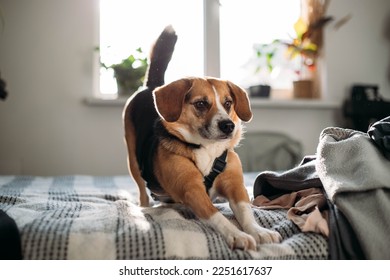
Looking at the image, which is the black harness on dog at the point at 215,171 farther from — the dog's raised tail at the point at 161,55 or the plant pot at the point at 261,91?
the plant pot at the point at 261,91

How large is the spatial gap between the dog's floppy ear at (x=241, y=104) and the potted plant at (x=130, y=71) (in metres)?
1.28

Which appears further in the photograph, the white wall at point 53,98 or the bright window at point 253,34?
the bright window at point 253,34

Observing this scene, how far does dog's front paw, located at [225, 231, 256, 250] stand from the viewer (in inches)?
26.9

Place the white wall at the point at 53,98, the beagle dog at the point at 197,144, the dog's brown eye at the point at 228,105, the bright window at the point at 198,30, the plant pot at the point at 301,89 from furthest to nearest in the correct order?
the plant pot at the point at 301,89
the bright window at the point at 198,30
the white wall at the point at 53,98
the dog's brown eye at the point at 228,105
the beagle dog at the point at 197,144

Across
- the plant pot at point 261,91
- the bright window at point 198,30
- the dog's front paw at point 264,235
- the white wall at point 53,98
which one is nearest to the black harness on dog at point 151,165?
the dog's front paw at point 264,235

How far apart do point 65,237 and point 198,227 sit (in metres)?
0.24

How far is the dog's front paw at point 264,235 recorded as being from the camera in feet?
2.36

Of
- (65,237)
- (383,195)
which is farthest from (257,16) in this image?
(65,237)

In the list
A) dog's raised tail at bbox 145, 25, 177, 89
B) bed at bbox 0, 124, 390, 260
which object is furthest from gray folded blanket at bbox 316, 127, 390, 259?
dog's raised tail at bbox 145, 25, 177, 89

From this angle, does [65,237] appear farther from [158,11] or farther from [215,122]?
[158,11]

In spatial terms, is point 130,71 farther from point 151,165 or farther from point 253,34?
point 151,165

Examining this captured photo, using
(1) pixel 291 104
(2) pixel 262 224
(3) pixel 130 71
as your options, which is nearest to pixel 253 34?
(1) pixel 291 104

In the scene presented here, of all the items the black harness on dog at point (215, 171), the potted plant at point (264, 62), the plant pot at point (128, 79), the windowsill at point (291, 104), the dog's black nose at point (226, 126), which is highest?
the potted plant at point (264, 62)

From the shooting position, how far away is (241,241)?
27.0 inches
